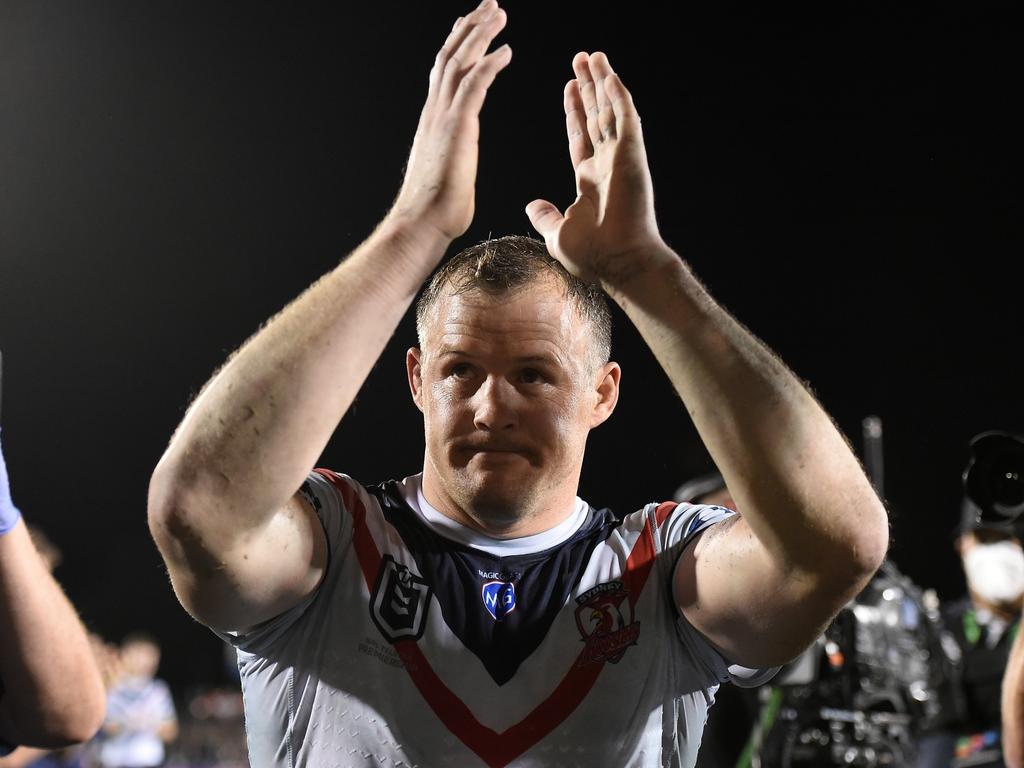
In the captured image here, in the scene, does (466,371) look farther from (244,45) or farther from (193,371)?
(193,371)

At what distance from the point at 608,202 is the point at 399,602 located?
771 millimetres

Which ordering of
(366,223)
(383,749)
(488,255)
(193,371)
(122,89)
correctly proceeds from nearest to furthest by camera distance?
1. (383,749)
2. (488,255)
3. (122,89)
4. (366,223)
5. (193,371)

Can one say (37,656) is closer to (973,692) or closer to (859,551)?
(859,551)

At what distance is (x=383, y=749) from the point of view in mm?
1749

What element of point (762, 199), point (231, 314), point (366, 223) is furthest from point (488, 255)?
point (231, 314)

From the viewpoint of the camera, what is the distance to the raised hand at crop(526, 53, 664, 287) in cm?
169

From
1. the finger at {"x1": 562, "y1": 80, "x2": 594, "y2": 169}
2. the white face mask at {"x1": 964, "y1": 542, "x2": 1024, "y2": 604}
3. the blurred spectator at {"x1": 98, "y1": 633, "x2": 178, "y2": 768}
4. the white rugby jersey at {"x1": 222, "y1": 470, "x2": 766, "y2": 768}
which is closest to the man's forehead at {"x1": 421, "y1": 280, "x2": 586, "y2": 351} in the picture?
the finger at {"x1": 562, "y1": 80, "x2": 594, "y2": 169}

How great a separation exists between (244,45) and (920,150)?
645 cm

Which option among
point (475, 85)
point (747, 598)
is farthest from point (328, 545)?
point (475, 85)

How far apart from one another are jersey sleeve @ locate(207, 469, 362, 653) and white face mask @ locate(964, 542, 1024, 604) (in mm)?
2731

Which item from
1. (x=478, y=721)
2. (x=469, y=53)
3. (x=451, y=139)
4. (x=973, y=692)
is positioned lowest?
(x=973, y=692)

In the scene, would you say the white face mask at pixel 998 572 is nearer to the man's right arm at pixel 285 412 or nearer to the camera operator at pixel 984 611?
the camera operator at pixel 984 611

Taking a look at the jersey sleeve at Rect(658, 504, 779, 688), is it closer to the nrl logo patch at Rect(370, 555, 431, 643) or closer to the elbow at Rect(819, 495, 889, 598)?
the elbow at Rect(819, 495, 889, 598)

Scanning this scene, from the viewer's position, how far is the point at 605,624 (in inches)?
73.2
